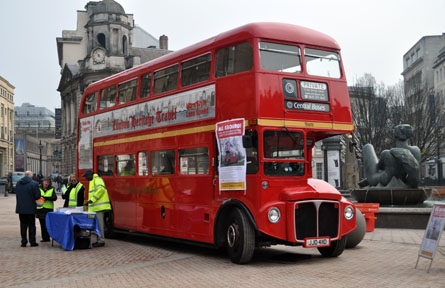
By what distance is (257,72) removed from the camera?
12.1 m

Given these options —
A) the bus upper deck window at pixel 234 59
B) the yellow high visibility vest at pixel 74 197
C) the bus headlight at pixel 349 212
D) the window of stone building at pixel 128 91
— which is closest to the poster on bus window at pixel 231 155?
the bus upper deck window at pixel 234 59

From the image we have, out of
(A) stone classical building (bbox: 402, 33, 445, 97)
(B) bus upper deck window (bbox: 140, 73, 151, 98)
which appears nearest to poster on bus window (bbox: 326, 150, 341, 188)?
(B) bus upper deck window (bbox: 140, 73, 151, 98)

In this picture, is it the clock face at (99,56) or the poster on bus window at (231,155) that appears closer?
the poster on bus window at (231,155)

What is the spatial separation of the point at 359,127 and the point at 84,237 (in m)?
39.6

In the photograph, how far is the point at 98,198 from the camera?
→ 16.6m

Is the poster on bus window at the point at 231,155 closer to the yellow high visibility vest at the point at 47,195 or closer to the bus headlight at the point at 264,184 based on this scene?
the bus headlight at the point at 264,184

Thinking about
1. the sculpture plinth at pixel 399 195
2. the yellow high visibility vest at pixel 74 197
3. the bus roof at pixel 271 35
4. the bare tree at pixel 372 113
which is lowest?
the sculpture plinth at pixel 399 195

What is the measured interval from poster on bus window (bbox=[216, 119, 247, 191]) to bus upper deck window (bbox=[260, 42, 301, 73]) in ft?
4.11

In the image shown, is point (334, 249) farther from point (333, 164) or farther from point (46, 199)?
point (333, 164)

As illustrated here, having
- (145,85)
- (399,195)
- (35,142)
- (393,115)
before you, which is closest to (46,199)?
(145,85)

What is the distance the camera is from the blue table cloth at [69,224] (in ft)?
49.9

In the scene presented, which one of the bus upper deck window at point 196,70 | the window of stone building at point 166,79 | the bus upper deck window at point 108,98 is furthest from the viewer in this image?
the bus upper deck window at point 108,98

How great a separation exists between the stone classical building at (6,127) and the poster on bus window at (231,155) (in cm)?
11047

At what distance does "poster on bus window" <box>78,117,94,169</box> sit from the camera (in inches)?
760
